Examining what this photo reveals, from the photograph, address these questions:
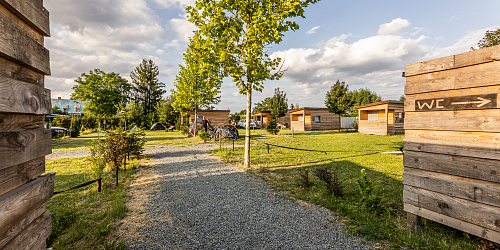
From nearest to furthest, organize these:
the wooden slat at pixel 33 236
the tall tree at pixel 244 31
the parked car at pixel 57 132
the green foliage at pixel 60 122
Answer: the wooden slat at pixel 33 236 < the tall tree at pixel 244 31 < the parked car at pixel 57 132 < the green foliage at pixel 60 122

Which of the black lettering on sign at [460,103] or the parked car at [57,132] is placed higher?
the black lettering on sign at [460,103]

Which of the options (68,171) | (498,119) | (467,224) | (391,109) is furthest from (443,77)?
(391,109)

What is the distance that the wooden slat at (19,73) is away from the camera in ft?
4.32

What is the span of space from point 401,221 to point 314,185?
85.2 inches

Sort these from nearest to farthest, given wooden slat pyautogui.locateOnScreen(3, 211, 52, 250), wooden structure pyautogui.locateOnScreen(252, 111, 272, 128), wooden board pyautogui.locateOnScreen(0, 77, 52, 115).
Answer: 1. wooden board pyautogui.locateOnScreen(0, 77, 52, 115)
2. wooden slat pyautogui.locateOnScreen(3, 211, 52, 250)
3. wooden structure pyautogui.locateOnScreen(252, 111, 272, 128)

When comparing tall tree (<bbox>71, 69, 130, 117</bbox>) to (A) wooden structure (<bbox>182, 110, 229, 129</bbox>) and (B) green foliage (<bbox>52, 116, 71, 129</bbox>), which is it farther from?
(A) wooden structure (<bbox>182, 110, 229, 129</bbox>)

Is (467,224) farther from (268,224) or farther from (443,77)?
(268,224)

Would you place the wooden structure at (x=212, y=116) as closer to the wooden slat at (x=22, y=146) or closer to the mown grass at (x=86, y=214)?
the mown grass at (x=86, y=214)

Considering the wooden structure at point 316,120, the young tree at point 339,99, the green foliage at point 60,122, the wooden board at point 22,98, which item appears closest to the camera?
the wooden board at point 22,98

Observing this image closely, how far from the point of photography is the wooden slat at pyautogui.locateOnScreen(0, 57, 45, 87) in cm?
132

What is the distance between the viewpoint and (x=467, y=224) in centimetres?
262

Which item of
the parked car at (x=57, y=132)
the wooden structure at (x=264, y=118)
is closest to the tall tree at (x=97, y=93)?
the parked car at (x=57, y=132)

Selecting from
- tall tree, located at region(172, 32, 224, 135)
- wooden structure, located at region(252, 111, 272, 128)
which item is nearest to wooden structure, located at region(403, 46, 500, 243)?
tall tree, located at region(172, 32, 224, 135)

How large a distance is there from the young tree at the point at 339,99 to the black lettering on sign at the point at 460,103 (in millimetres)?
25058
